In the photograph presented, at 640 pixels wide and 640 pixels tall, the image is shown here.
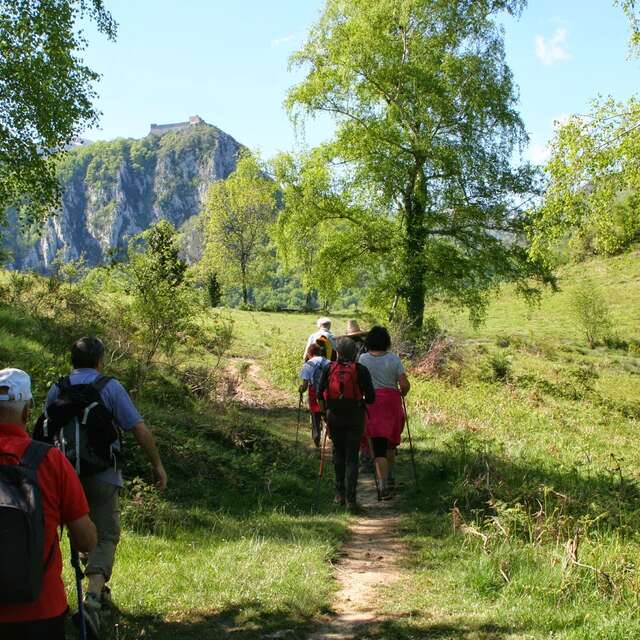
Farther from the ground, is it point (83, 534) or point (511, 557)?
point (83, 534)

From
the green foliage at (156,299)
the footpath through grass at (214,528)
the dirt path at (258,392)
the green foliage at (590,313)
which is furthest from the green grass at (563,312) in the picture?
the footpath through grass at (214,528)

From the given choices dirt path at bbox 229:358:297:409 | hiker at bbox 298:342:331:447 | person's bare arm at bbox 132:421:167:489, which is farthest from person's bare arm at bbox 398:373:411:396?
dirt path at bbox 229:358:297:409

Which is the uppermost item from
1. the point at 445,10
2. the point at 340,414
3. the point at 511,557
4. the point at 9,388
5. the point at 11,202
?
the point at 445,10

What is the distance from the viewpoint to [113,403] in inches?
194

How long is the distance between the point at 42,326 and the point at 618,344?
3550 centimetres

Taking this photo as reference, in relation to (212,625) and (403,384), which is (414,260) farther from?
(212,625)

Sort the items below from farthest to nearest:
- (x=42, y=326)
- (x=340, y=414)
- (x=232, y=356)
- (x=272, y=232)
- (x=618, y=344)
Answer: (x=618, y=344) < (x=272, y=232) < (x=232, y=356) < (x=42, y=326) < (x=340, y=414)

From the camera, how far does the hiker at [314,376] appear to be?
1154 cm

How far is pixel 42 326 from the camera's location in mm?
15422

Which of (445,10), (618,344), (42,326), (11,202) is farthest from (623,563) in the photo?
(618,344)

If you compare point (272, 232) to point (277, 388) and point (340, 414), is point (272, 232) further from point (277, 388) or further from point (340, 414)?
point (340, 414)

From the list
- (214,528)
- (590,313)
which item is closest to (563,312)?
(590,313)

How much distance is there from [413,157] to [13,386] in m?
20.5

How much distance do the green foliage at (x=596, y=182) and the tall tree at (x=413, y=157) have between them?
613 cm
